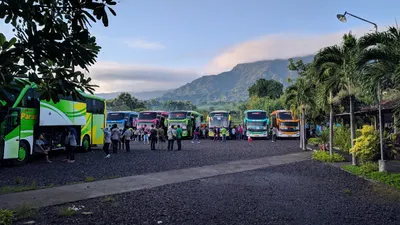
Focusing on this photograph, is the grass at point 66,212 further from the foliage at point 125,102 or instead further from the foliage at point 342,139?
the foliage at point 125,102

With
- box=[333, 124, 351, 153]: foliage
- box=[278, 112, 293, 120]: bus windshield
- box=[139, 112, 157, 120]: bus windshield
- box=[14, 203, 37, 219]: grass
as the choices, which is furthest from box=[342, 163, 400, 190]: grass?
box=[139, 112, 157, 120]: bus windshield

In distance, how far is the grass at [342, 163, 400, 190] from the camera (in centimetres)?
1003

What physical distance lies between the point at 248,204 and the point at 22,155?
421 inches

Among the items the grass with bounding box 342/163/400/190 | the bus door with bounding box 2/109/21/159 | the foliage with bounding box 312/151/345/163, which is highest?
the bus door with bounding box 2/109/21/159

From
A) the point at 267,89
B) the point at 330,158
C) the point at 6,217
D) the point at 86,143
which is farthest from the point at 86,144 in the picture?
the point at 267,89

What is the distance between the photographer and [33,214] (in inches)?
259

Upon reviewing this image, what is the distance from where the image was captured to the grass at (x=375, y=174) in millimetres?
10026

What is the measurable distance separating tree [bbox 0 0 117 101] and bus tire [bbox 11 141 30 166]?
11643mm

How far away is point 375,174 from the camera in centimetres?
1130

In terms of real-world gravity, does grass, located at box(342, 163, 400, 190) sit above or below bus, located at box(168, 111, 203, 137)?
below

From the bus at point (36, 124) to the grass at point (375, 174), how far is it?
9.95 meters

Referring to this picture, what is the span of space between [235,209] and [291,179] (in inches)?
171

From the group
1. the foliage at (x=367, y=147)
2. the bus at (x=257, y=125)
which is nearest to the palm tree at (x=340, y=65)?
the foliage at (x=367, y=147)

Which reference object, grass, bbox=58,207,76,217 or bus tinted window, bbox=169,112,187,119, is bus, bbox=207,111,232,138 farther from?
grass, bbox=58,207,76,217
